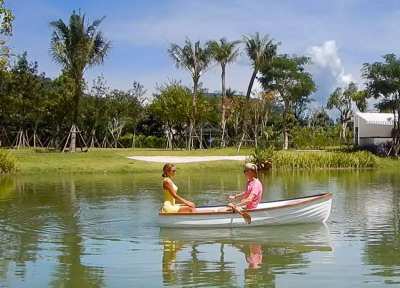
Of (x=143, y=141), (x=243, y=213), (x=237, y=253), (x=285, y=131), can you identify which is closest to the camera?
(x=237, y=253)

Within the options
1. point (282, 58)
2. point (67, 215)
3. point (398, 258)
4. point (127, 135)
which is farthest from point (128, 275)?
point (127, 135)

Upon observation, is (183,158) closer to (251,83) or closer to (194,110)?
(194,110)

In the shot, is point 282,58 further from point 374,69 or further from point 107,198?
point 107,198

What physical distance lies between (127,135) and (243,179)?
130 ft

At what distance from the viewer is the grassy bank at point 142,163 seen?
3866 centimetres

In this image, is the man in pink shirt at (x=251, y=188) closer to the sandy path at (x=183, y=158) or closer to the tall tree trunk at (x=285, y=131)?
the sandy path at (x=183, y=158)

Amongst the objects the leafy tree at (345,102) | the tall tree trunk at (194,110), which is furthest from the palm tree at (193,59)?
the leafy tree at (345,102)

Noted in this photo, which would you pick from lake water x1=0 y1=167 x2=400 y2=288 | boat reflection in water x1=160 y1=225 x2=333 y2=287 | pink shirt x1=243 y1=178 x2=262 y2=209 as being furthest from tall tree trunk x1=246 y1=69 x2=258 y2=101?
pink shirt x1=243 y1=178 x2=262 y2=209

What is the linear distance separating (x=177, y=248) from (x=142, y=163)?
27.3 metres

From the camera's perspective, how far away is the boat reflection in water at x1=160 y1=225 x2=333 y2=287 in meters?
10.9

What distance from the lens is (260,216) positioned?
615 inches

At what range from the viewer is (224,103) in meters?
61.8

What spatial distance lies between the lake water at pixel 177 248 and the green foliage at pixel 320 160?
17.8 m

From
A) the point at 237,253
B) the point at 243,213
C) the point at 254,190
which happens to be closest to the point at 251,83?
the point at 254,190
